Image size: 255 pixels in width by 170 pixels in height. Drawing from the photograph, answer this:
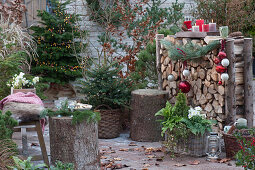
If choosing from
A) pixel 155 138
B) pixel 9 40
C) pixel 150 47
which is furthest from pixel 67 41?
pixel 155 138

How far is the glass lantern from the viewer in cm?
570

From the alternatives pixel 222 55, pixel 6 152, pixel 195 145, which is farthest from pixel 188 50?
pixel 6 152

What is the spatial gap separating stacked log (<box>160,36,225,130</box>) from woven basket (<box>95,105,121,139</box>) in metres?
1.09

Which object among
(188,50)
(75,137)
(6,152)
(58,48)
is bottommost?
(6,152)

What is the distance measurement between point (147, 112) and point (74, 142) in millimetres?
2196

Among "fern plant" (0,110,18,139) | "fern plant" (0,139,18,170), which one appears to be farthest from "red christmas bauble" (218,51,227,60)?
"fern plant" (0,139,18,170)

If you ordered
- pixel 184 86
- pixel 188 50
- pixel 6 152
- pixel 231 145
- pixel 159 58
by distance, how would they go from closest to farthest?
pixel 6 152 → pixel 231 145 → pixel 188 50 → pixel 184 86 → pixel 159 58

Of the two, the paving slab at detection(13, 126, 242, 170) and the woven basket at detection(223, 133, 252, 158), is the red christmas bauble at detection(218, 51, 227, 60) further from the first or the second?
the paving slab at detection(13, 126, 242, 170)

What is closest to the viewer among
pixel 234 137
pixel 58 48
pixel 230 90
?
pixel 234 137

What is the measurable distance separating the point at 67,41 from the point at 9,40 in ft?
7.57

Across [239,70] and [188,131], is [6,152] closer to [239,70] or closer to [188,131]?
[188,131]

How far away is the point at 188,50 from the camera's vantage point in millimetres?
6449

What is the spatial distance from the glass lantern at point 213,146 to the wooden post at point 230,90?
444mm

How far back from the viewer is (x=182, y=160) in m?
5.70
